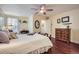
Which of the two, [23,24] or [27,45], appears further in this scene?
[23,24]

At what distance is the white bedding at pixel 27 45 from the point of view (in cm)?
160

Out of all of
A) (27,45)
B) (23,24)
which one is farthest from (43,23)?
(27,45)

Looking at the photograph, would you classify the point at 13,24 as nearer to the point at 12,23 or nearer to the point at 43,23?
the point at 12,23

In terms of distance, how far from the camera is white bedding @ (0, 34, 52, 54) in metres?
1.60

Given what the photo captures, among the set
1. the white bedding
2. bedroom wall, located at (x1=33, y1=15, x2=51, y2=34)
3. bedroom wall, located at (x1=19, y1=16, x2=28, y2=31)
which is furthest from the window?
bedroom wall, located at (x1=33, y1=15, x2=51, y2=34)

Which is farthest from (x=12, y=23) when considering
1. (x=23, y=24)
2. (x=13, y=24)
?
(x=23, y=24)

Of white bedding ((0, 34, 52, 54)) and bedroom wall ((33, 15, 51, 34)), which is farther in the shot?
bedroom wall ((33, 15, 51, 34))

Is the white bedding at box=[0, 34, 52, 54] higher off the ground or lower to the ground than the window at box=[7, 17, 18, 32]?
lower

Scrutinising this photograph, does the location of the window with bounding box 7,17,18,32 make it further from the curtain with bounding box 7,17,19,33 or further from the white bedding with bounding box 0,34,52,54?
the white bedding with bounding box 0,34,52,54

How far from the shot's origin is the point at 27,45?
6.53 ft

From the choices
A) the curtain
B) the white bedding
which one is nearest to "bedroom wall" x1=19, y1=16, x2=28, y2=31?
the curtain

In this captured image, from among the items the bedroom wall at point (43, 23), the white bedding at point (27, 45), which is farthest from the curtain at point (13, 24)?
the bedroom wall at point (43, 23)

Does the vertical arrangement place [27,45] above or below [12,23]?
below
